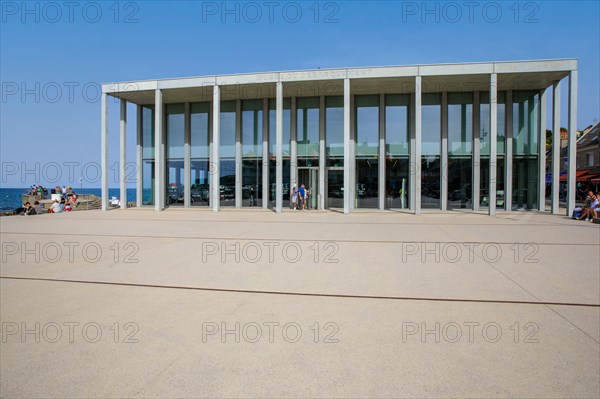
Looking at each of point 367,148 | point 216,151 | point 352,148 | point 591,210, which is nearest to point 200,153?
point 216,151

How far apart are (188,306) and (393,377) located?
286 centimetres

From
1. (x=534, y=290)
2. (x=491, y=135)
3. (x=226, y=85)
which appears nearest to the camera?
(x=534, y=290)

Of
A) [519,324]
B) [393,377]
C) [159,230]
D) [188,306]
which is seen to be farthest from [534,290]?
[159,230]

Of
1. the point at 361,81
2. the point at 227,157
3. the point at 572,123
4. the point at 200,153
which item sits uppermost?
the point at 361,81

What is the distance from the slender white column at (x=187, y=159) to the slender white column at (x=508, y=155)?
1954cm

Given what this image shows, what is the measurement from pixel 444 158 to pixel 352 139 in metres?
5.57

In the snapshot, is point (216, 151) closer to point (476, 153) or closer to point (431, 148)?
point (431, 148)

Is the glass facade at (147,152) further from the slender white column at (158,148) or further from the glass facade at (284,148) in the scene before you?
the glass facade at (284,148)

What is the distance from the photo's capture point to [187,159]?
2598cm

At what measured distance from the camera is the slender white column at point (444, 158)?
2311 centimetres

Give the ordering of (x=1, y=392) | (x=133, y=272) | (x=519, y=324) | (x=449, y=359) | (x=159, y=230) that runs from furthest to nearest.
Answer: (x=159, y=230)
(x=133, y=272)
(x=519, y=324)
(x=449, y=359)
(x=1, y=392)

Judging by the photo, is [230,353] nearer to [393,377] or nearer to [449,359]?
[393,377]

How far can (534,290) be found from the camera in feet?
18.6

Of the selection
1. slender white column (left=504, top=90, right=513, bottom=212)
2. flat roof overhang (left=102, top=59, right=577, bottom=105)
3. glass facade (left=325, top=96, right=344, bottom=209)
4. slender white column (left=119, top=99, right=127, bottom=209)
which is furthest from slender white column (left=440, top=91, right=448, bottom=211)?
slender white column (left=119, top=99, right=127, bottom=209)
